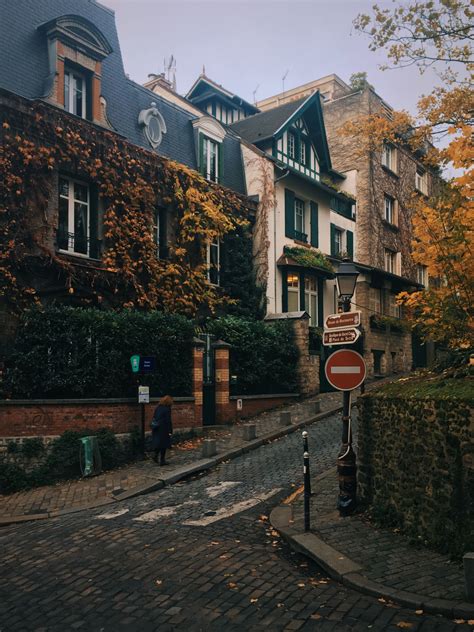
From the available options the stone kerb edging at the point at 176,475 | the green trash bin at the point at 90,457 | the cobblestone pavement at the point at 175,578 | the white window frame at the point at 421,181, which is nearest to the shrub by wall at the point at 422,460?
the cobblestone pavement at the point at 175,578

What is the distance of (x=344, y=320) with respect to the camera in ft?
28.1


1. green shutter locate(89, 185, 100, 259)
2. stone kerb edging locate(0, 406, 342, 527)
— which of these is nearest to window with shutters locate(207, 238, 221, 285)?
green shutter locate(89, 185, 100, 259)

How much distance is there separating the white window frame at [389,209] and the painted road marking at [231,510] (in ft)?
81.3

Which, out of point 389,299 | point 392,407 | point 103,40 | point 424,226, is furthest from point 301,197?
point 392,407

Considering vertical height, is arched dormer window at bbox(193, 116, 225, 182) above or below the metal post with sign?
above

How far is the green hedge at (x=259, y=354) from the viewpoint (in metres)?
18.1

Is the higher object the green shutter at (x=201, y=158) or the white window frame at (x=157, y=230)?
the green shutter at (x=201, y=158)

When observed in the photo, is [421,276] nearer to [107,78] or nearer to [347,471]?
[107,78]

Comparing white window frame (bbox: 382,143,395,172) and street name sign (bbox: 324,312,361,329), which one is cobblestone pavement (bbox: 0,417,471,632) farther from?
white window frame (bbox: 382,143,395,172)

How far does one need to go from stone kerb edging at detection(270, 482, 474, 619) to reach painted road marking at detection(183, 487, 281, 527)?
2.62ft

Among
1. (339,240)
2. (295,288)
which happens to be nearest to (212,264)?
(295,288)

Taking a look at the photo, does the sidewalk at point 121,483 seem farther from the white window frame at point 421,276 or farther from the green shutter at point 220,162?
the white window frame at point 421,276

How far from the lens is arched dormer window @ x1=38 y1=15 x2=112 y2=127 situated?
15.4m

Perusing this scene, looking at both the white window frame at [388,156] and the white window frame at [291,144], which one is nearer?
the white window frame at [291,144]
